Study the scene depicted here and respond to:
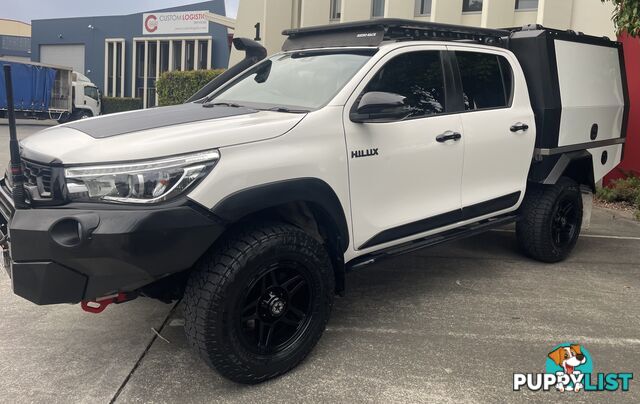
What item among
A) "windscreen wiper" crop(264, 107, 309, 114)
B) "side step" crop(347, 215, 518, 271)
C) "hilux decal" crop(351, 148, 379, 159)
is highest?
"windscreen wiper" crop(264, 107, 309, 114)

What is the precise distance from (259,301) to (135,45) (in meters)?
42.6

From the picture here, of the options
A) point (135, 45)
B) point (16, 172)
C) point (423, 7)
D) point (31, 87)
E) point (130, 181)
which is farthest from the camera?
point (135, 45)

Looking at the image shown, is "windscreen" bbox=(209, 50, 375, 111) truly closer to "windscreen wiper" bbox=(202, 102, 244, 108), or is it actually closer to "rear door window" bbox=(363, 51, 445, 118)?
"windscreen wiper" bbox=(202, 102, 244, 108)

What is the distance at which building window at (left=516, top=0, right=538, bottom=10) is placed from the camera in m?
14.8

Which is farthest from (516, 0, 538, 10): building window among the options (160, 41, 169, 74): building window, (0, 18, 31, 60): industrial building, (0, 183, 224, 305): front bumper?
(0, 18, 31, 60): industrial building

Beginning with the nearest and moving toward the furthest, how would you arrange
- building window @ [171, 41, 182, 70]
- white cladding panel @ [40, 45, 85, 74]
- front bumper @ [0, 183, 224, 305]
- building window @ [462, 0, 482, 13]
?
1. front bumper @ [0, 183, 224, 305]
2. building window @ [462, 0, 482, 13]
3. building window @ [171, 41, 182, 70]
4. white cladding panel @ [40, 45, 85, 74]

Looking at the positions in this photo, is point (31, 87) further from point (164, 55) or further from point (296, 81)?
point (296, 81)

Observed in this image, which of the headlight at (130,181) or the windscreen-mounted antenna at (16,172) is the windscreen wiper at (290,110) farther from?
the windscreen-mounted antenna at (16,172)

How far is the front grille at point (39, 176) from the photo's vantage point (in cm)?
286

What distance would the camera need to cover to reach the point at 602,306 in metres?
4.43

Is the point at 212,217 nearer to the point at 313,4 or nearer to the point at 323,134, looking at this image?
the point at 323,134

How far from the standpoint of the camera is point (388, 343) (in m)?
3.66

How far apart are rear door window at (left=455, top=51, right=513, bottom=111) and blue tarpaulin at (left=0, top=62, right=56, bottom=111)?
24524 millimetres

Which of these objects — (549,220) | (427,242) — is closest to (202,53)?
(549,220)
